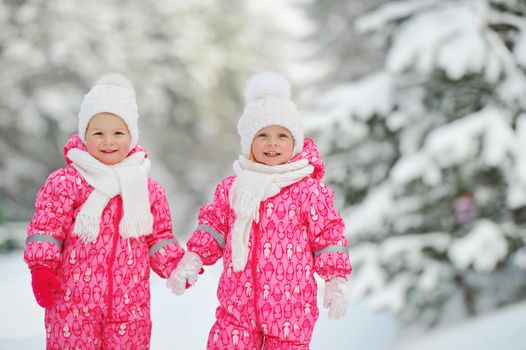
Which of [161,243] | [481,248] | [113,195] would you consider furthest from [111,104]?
[481,248]

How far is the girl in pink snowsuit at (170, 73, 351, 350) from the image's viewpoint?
3.13m

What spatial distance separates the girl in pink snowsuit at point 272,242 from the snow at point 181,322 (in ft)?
6.70

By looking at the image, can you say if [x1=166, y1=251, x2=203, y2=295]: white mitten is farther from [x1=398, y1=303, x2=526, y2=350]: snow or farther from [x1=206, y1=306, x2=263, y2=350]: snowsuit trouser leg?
[x1=398, y1=303, x2=526, y2=350]: snow

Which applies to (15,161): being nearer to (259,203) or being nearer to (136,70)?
(136,70)

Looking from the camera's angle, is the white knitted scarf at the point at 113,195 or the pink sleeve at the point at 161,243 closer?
the white knitted scarf at the point at 113,195

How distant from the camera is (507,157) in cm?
611

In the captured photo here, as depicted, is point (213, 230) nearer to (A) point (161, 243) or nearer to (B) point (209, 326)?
(A) point (161, 243)

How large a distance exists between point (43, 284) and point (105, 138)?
777 millimetres

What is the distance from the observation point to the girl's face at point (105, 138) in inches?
129

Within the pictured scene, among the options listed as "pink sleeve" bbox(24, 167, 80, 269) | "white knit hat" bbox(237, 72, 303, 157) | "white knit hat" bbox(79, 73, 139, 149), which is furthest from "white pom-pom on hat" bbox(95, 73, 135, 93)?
"white knit hat" bbox(237, 72, 303, 157)

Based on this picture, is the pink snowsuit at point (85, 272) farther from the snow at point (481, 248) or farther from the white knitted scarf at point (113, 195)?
the snow at point (481, 248)

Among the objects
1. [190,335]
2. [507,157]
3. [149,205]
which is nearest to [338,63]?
[507,157]

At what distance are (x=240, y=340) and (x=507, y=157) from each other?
3.96 meters

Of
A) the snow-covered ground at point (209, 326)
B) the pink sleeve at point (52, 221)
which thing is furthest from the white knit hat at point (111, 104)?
the snow-covered ground at point (209, 326)
